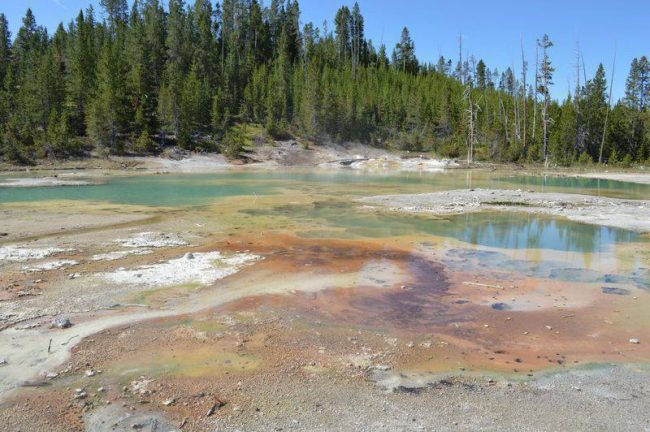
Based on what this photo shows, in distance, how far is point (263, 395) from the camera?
21.4 ft

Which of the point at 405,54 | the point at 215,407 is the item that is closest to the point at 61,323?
the point at 215,407

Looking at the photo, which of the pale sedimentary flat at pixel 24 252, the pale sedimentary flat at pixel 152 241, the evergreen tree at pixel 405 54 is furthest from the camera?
the evergreen tree at pixel 405 54

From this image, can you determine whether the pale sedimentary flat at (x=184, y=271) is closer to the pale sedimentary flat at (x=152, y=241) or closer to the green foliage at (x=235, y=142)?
the pale sedimentary flat at (x=152, y=241)

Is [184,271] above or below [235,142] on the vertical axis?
below

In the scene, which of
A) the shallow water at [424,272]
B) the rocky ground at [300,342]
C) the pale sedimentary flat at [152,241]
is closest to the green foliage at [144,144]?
the shallow water at [424,272]

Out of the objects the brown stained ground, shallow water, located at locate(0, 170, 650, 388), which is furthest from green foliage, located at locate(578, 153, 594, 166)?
the brown stained ground

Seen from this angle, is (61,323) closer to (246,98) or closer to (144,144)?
(144,144)

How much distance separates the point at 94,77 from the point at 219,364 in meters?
77.3

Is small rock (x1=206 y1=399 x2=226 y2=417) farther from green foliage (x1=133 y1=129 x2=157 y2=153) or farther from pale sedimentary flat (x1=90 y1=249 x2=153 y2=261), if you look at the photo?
green foliage (x1=133 y1=129 x2=157 y2=153)

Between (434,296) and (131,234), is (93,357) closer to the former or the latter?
(434,296)

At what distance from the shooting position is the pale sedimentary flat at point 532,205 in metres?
22.2

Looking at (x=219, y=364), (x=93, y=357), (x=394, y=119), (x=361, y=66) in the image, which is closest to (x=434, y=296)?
(x=219, y=364)

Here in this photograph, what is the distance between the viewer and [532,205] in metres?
26.8

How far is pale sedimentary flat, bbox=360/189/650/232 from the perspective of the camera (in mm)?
22188
